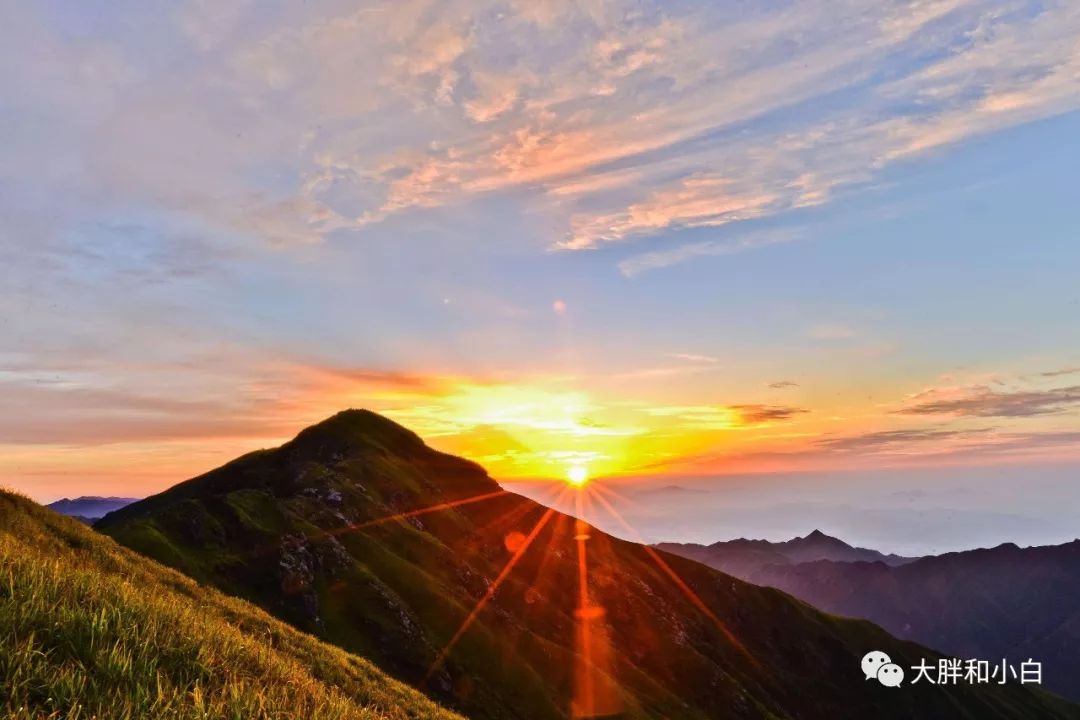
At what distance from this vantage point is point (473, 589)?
9319 centimetres

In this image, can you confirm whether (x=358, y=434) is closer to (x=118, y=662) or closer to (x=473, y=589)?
(x=473, y=589)

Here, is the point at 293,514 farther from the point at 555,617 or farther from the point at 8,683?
the point at 8,683

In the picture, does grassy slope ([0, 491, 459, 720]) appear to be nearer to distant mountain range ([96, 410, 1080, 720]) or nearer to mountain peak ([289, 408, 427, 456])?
distant mountain range ([96, 410, 1080, 720])

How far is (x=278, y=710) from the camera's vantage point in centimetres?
704

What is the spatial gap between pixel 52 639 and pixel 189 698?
5.79ft

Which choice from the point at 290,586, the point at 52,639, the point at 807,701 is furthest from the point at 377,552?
the point at 807,701

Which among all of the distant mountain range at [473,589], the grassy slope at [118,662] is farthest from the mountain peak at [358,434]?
the grassy slope at [118,662]

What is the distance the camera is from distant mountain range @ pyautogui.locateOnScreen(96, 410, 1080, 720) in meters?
66.6

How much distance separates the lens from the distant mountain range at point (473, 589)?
66.6m

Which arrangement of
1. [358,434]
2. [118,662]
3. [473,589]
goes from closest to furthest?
[118,662]
[473,589]
[358,434]

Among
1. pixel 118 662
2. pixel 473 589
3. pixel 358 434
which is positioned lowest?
pixel 473 589

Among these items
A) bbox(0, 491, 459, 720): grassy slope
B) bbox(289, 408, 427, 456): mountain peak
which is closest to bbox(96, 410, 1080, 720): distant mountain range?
bbox(289, 408, 427, 456): mountain peak

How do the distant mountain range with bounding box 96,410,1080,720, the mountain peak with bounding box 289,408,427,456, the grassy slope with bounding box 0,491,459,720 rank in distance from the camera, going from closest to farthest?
1. the grassy slope with bounding box 0,491,459,720
2. the distant mountain range with bounding box 96,410,1080,720
3. the mountain peak with bounding box 289,408,427,456

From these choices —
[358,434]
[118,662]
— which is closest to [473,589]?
[358,434]
